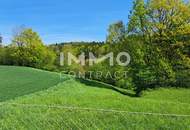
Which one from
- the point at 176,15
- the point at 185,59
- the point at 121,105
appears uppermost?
the point at 176,15

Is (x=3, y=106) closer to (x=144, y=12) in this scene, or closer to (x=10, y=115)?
(x=10, y=115)

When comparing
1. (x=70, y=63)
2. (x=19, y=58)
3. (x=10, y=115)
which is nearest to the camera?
(x=10, y=115)

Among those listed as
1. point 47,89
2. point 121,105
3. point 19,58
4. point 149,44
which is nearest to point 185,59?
Result: point 149,44

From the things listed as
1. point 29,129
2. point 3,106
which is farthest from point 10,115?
point 29,129

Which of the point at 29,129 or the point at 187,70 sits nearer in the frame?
the point at 29,129

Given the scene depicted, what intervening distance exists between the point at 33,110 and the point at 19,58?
27212 millimetres

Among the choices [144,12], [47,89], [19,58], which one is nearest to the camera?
[47,89]

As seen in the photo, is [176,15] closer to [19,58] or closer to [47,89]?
[47,89]

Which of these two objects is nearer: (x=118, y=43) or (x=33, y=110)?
(x=33, y=110)

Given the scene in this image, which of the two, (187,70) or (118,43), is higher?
(118,43)

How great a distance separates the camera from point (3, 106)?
560 cm

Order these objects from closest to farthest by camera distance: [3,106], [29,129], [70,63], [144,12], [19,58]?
[29,129] < [3,106] < [144,12] < [70,63] < [19,58]

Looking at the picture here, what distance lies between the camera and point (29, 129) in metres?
4.46

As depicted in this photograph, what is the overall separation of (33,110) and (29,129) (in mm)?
464
